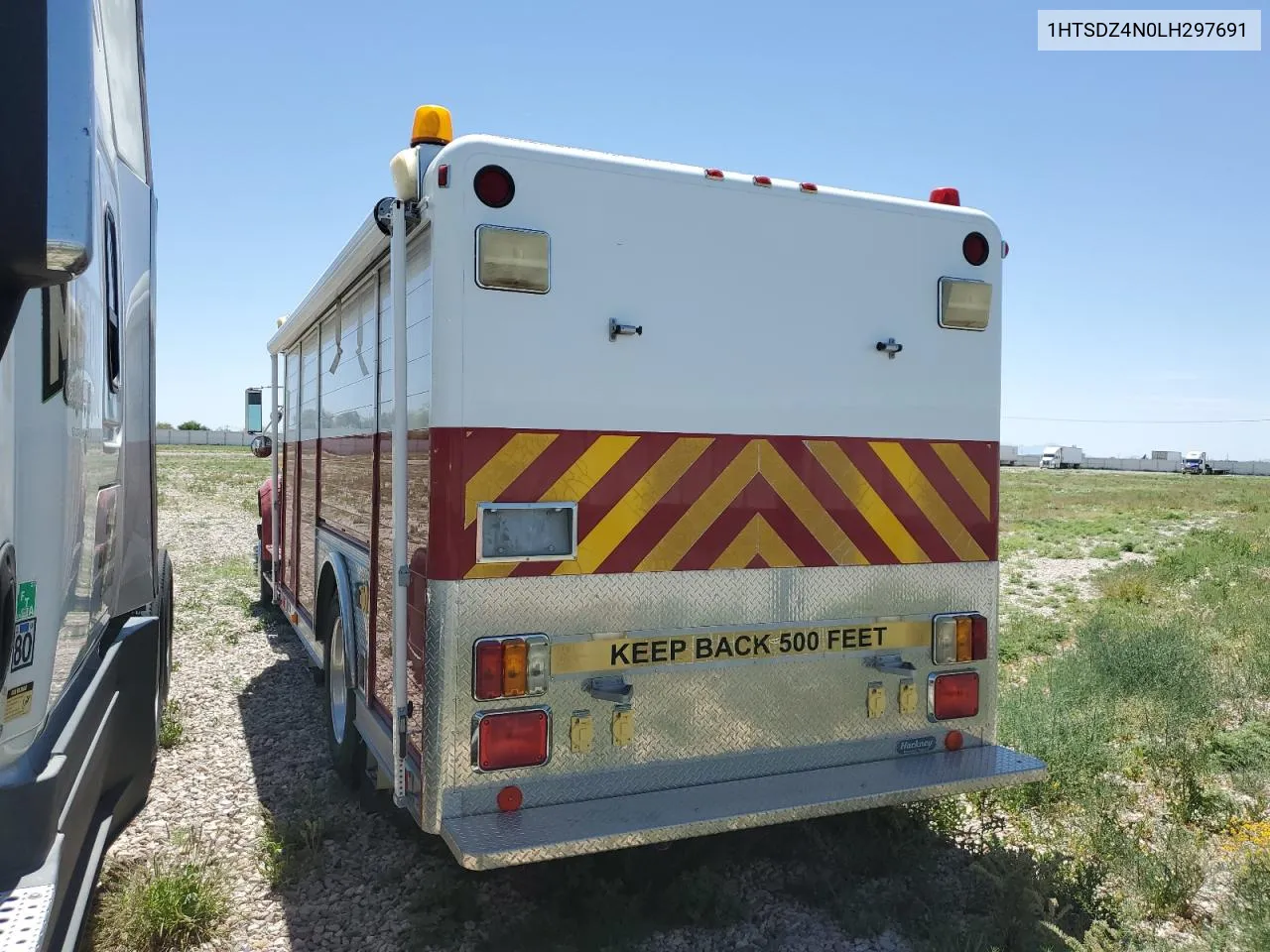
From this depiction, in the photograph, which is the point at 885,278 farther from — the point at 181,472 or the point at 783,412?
the point at 181,472

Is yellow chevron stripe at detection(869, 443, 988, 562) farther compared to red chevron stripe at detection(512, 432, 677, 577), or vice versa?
yellow chevron stripe at detection(869, 443, 988, 562)

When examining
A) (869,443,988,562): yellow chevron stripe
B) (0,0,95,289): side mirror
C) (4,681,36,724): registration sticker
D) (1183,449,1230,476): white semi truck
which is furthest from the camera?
(1183,449,1230,476): white semi truck

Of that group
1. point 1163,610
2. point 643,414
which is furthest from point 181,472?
point 643,414

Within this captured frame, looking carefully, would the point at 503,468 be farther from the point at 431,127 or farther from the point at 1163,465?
the point at 1163,465

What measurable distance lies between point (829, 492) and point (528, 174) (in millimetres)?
1731

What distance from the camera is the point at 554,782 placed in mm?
3379

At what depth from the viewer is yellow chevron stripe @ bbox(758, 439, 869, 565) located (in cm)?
377

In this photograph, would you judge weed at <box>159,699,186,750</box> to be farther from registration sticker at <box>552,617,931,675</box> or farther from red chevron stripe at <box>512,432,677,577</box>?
red chevron stripe at <box>512,432,677,577</box>

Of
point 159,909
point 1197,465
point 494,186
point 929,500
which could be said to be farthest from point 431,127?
point 1197,465

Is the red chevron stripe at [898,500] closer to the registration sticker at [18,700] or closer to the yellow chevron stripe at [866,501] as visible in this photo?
the yellow chevron stripe at [866,501]

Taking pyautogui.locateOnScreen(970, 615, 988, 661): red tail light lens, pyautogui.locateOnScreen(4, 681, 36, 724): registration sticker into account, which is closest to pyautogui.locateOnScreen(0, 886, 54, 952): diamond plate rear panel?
pyautogui.locateOnScreen(4, 681, 36, 724): registration sticker

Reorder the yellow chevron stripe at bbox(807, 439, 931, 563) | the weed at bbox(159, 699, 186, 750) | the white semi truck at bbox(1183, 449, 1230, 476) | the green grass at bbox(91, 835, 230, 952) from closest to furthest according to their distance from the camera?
1. the green grass at bbox(91, 835, 230, 952)
2. the yellow chevron stripe at bbox(807, 439, 931, 563)
3. the weed at bbox(159, 699, 186, 750)
4. the white semi truck at bbox(1183, 449, 1230, 476)

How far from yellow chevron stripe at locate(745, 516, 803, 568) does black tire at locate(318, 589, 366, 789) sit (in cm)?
222

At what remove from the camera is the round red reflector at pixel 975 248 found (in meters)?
4.13
